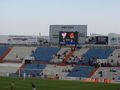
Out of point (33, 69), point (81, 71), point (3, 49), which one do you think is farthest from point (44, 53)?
point (81, 71)

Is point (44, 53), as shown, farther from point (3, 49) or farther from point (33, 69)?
point (3, 49)

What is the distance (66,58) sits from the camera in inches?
3406

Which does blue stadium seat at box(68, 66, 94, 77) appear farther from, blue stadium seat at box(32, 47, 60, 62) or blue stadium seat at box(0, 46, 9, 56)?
blue stadium seat at box(0, 46, 9, 56)

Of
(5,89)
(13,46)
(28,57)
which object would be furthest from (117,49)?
(5,89)

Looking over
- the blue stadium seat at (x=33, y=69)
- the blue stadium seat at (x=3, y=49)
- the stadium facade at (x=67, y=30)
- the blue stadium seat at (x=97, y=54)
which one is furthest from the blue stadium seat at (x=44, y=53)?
the blue stadium seat at (x=97, y=54)

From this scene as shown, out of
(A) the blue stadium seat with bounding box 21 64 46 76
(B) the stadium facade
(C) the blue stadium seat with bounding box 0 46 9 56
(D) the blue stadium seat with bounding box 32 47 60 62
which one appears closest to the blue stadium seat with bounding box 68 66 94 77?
(A) the blue stadium seat with bounding box 21 64 46 76

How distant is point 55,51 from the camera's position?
91.1m

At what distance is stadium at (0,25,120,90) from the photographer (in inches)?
3009

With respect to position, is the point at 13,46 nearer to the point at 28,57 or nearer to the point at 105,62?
the point at 28,57

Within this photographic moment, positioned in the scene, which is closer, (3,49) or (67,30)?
(67,30)

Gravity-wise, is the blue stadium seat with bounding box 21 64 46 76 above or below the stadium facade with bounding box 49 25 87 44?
below

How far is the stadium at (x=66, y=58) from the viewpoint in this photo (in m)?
76.4

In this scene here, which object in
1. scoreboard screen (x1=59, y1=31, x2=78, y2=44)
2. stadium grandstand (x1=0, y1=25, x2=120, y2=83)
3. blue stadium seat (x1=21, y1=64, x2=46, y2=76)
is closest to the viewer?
stadium grandstand (x1=0, y1=25, x2=120, y2=83)

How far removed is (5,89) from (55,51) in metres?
50.2
